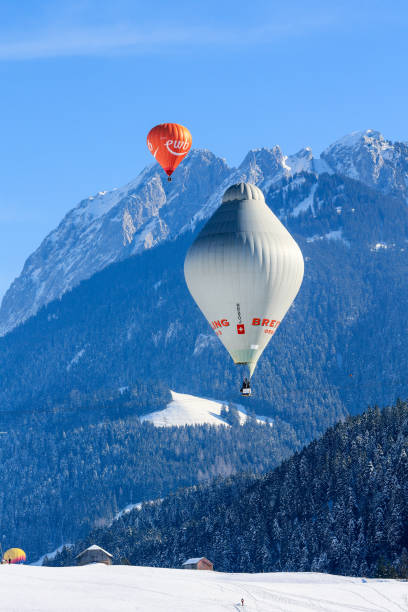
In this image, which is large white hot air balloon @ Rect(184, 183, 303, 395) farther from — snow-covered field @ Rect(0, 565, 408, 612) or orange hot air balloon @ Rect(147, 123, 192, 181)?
orange hot air balloon @ Rect(147, 123, 192, 181)

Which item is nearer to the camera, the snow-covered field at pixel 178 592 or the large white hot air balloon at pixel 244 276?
the large white hot air balloon at pixel 244 276

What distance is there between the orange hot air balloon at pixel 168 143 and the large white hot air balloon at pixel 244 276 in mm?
39830

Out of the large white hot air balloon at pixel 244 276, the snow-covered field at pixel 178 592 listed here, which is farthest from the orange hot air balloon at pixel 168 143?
the snow-covered field at pixel 178 592

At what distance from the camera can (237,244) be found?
112 metres

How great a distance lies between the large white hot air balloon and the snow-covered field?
2861cm

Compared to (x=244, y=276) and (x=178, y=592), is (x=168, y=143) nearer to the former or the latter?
(x=244, y=276)

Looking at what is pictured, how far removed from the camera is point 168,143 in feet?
507

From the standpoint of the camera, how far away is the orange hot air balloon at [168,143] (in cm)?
15438

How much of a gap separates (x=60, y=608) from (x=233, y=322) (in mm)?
32504

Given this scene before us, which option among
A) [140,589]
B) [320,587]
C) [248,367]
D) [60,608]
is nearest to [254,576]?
[320,587]

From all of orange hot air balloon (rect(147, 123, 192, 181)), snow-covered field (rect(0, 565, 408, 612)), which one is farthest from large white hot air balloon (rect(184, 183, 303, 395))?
orange hot air balloon (rect(147, 123, 192, 181))

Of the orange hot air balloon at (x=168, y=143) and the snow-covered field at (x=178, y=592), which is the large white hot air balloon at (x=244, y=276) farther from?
the orange hot air balloon at (x=168, y=143)

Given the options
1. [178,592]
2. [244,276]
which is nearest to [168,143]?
[244,276]

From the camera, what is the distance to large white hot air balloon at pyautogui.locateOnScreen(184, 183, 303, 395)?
111438 mm
